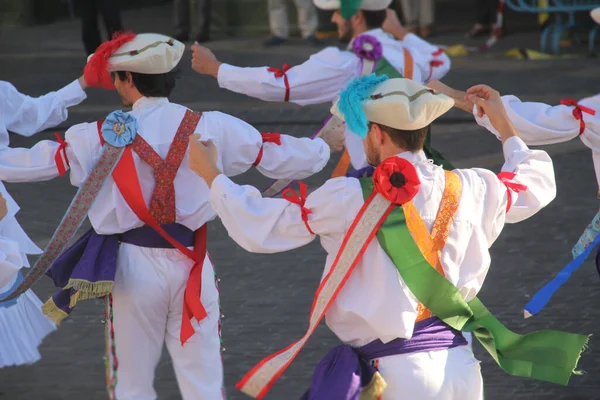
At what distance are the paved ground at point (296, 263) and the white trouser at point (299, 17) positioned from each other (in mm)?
716

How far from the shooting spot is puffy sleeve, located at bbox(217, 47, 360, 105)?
5535 mm

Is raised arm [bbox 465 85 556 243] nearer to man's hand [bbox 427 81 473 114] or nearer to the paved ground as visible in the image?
man's hand [bbox 427 81 473 114]

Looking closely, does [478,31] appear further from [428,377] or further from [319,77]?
[428,377]

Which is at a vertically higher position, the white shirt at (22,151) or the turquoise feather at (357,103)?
the turquoise feather at (357,103)

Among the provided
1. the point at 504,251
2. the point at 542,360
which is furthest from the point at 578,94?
the point at 542,360

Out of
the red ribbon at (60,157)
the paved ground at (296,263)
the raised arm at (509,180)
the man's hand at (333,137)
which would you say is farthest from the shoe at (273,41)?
the raised arm at (509,180)

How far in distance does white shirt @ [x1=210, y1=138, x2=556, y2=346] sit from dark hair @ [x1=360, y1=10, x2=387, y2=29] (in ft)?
8.55

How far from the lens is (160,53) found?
4.22 metres

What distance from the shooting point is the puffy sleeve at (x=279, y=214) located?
131 inches

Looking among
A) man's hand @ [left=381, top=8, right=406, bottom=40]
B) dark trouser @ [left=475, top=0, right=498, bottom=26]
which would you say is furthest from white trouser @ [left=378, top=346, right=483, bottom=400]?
dark trouser @ [left=475, top=0, right=498, bottom=26]

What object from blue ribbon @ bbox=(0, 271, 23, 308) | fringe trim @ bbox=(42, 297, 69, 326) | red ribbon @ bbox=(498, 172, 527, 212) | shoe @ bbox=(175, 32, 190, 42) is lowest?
shoe @ bbox=(175, 32, 190, 42)

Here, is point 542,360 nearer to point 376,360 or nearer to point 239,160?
point 376,360

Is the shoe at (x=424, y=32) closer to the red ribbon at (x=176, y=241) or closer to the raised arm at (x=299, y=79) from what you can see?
the raised arm at (x=299, y=79)

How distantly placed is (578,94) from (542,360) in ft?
24.2
